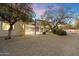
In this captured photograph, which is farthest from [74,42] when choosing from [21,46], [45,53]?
[21,46]

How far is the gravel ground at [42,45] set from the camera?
4891mm

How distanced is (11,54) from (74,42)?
0.88m

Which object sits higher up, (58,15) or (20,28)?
(58,15)

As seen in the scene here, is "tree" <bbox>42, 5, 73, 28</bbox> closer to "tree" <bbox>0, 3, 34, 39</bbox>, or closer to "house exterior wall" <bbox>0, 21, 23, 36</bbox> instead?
"tree" <bbox>0, 3, 34, 39</bbox>

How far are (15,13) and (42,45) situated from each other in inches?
22.8

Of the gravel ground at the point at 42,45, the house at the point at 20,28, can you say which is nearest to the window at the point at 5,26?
the house at the point at 20,28

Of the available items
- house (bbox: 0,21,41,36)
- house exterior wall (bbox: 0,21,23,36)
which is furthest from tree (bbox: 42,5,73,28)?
house exterior wall (bbox: 0,21,23,36)

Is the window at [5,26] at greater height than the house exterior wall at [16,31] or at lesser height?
greater

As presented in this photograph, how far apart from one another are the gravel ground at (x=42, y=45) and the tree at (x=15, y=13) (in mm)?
148

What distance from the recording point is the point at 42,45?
16.2ft

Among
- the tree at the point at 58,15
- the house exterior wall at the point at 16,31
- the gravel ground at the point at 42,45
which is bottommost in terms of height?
the gravel ground at the point at 42,45

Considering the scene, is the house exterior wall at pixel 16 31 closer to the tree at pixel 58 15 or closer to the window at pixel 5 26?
the window at pixel 5 26

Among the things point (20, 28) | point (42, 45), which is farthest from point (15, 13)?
point (42, 45)

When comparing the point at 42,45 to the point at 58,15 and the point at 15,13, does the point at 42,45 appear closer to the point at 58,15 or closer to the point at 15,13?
the point at 58,15
